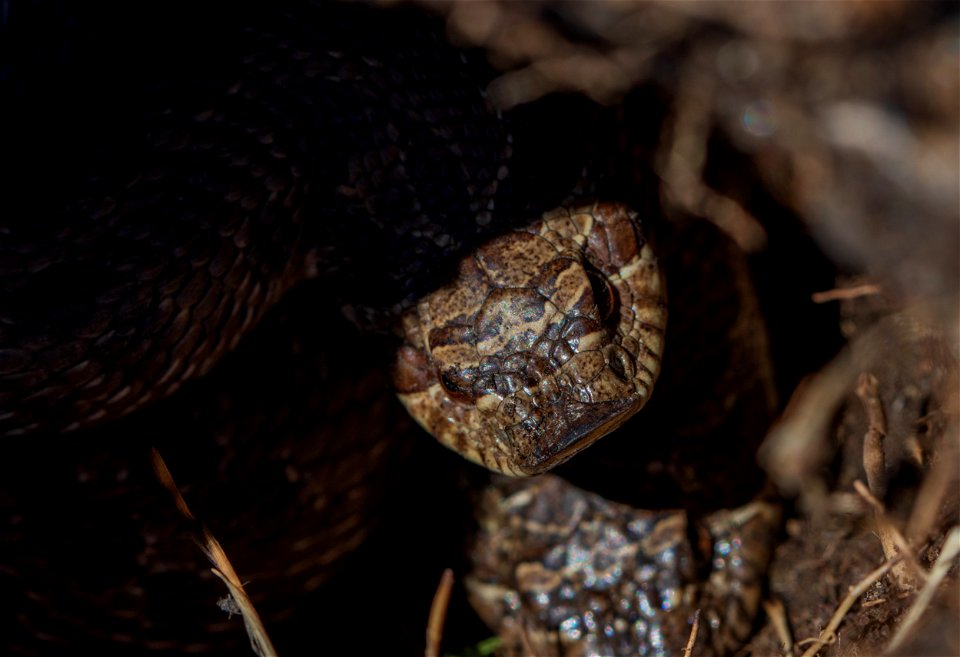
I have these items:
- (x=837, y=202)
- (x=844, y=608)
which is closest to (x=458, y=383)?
(x=837, y=202)

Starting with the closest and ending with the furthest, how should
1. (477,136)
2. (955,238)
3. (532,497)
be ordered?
(955,238), (477,136), (532,497)

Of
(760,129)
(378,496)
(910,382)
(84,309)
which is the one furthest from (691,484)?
(84,309)

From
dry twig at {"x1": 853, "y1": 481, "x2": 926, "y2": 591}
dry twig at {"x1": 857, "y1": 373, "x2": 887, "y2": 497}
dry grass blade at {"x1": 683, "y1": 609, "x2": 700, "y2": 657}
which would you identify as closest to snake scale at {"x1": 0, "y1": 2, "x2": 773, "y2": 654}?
dry grass blade at {"x1": 683, "y1": 609, "x2": 700, "y2": 657}

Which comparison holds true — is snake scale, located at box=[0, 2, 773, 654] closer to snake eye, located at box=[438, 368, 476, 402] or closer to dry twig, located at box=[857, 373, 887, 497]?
snake eye, located at box=[438, 368, 476, 402]

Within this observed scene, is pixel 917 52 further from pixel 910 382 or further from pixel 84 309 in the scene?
pixel 84 309

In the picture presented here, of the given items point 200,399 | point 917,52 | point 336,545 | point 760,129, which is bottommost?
point 336,545

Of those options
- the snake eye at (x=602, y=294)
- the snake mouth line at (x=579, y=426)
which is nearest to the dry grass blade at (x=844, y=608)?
the snake mouth line at (x=579, y=426)

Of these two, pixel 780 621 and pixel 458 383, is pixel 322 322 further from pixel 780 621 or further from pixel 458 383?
pixel 780 621
